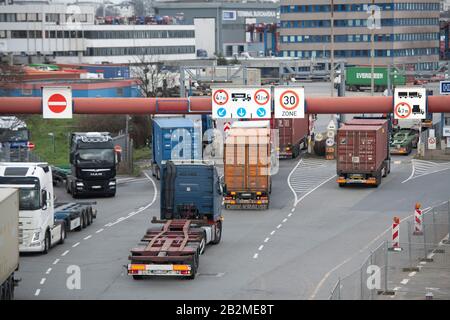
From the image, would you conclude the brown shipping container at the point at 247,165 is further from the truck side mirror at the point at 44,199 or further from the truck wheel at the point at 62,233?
the truck side mirror at the point at 44,199

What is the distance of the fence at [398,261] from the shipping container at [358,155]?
10.1 metres

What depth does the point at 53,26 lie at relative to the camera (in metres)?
158

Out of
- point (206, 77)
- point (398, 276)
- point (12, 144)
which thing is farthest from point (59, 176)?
point (398, 276)

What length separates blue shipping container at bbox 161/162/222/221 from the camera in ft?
137

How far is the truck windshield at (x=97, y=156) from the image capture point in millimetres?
54781

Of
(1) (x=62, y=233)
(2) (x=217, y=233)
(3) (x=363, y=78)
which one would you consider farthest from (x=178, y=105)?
(3) (x=363, y=78)

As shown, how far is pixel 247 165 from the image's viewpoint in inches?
2016

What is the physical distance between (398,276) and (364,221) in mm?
12453

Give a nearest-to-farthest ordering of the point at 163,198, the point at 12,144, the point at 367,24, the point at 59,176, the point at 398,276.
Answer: the point at 398,276, the point at 163,198, the point at 59,176, the point at 12,144, the point at 367,24

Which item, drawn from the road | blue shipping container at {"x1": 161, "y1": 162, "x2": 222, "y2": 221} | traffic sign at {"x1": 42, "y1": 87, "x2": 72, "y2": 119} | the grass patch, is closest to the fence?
the road

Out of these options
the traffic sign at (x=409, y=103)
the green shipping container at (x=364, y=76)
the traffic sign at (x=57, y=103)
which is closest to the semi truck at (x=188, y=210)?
the traffic sign at (x=57, y=103)

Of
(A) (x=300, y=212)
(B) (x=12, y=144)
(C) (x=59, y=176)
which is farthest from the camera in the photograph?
(B) (x=12, y=144)

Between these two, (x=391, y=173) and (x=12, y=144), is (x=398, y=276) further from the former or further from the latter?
(x=12, y=144)

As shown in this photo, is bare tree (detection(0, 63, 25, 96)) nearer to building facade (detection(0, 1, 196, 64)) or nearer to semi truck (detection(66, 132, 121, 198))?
semi truck (detection(66, 132, 121, 198))
